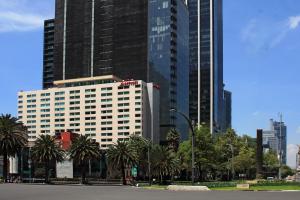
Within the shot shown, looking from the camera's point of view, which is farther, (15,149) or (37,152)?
(37,152)

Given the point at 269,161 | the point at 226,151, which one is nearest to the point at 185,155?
the point at 226,151

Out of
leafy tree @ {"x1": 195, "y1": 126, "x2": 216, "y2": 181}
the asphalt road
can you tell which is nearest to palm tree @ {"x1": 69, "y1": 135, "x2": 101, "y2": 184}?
leafy tree @ {"x1": 195, "y1": 126, "x2": 216, "y2": 181}

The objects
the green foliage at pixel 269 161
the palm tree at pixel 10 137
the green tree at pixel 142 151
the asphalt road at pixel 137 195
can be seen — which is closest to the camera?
the asphalt road at pixel 137 195

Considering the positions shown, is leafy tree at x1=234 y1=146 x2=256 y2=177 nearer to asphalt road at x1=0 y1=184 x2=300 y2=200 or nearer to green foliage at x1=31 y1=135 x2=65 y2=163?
green foliage at x1=31 y1=135 x2=65 y2=163

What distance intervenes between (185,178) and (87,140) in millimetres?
47074

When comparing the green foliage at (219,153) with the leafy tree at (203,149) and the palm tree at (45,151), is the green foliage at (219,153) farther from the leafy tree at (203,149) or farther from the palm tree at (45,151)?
the palm tree at (45,151)

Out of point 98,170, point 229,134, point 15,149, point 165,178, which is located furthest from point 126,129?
point 15,149

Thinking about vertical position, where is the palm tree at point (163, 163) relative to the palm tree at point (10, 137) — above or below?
below

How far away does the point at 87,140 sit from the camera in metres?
117

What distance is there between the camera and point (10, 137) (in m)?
103

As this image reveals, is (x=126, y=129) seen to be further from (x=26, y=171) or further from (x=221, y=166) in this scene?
Answer: (x=221, y=166)

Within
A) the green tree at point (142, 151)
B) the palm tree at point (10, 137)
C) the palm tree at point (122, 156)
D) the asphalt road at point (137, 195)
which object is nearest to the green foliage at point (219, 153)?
the green tree at point (142, 151)

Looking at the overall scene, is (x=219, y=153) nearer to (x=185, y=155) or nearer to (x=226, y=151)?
(x=226, y=151)

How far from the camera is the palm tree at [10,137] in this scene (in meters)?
103
